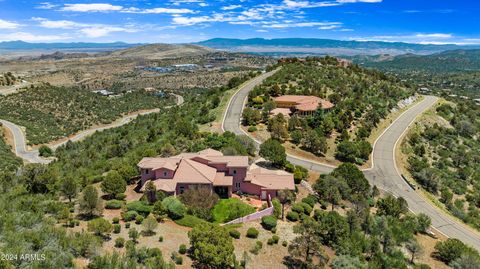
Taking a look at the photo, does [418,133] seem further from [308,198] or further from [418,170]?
[308,198]

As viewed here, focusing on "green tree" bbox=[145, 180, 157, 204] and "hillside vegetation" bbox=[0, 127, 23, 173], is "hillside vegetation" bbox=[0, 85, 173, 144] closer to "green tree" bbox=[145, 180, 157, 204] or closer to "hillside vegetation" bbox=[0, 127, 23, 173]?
"hillside vegetation" bbox=[0, 127, 23, 173]

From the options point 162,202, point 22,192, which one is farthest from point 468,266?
point 22,192

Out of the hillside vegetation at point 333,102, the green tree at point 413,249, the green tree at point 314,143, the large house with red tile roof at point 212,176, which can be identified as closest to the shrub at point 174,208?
the large house with red tile roof at point 212,176

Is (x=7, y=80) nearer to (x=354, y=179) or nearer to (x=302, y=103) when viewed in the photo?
(x=302, y=103)

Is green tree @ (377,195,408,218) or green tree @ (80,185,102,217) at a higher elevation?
green tree @ (80,185,102,217)

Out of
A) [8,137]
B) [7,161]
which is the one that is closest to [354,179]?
[7,161]

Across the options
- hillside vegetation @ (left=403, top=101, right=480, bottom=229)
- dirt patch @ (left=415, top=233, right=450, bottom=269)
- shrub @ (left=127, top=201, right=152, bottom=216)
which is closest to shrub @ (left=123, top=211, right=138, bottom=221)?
shrub @ (left=127, top=201, right=152, bottom=216)
